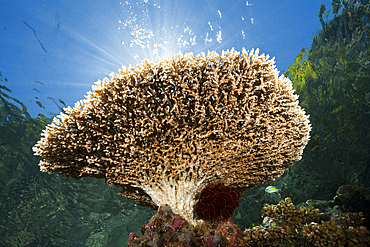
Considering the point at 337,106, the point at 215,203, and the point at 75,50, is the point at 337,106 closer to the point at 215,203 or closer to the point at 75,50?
the point at 215,203

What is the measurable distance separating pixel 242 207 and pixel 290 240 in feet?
43.1

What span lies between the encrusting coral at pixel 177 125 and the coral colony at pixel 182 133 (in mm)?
19

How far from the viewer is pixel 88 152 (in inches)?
126

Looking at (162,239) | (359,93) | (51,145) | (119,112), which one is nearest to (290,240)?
(162,239)

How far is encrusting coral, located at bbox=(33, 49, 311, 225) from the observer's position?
2.93 metres

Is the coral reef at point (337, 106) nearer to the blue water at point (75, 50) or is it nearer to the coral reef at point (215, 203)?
the blue water at point (75, 50)

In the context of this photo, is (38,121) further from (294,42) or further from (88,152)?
(294,42)

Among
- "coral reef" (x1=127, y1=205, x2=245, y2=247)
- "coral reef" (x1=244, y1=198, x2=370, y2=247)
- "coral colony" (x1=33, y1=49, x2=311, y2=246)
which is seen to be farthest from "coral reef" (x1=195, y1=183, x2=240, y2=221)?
"coral reef" (x1=244, y1=198, x2=370, y2=247)

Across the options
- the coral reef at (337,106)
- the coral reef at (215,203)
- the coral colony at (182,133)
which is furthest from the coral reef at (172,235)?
the coral reef at (337,106)

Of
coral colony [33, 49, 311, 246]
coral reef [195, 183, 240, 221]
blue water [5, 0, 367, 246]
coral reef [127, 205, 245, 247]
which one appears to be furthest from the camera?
blue water [5, 0, 367, 246]

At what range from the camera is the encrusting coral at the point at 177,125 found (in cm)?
293

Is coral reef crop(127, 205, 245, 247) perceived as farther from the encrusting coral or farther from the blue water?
the blue water

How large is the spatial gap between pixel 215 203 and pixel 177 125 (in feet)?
6.47

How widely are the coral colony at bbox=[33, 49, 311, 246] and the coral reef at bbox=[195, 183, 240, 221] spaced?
20 mm
